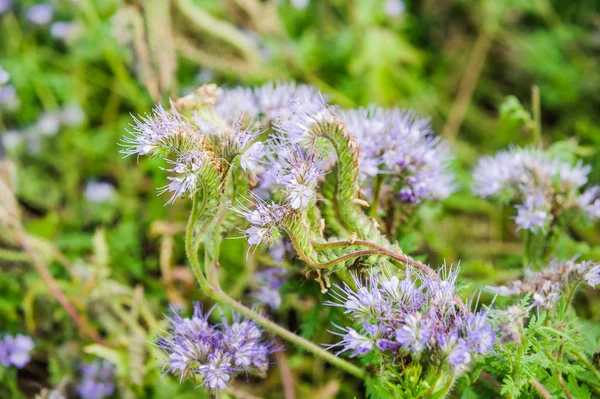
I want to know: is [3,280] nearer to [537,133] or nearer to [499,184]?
[499,184]

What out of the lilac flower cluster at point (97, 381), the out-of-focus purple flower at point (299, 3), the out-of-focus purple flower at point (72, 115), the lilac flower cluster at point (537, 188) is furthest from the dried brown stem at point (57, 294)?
the out-of-focus purple flower at point (299, 3)

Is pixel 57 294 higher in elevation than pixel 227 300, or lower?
lower

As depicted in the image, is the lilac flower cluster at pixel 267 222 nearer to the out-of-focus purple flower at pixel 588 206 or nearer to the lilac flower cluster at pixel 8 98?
the out-of-focus purple flower at pixel 588 206

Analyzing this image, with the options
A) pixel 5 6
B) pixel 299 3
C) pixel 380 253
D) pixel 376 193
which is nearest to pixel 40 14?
pixel 5 6

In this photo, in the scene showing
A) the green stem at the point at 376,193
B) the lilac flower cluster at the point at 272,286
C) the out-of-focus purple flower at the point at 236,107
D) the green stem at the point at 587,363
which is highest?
the out-of-focus purple flower at the point at 236,107

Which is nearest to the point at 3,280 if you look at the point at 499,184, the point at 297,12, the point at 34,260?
the point at 34,260

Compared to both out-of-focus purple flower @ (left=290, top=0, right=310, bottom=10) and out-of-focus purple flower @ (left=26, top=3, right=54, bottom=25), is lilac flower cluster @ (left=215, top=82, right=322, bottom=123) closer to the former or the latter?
out-of-focus purple flower @ (left=290, top=0, right=310, bottom=10)

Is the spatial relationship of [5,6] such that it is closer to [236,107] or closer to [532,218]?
[236,107]
